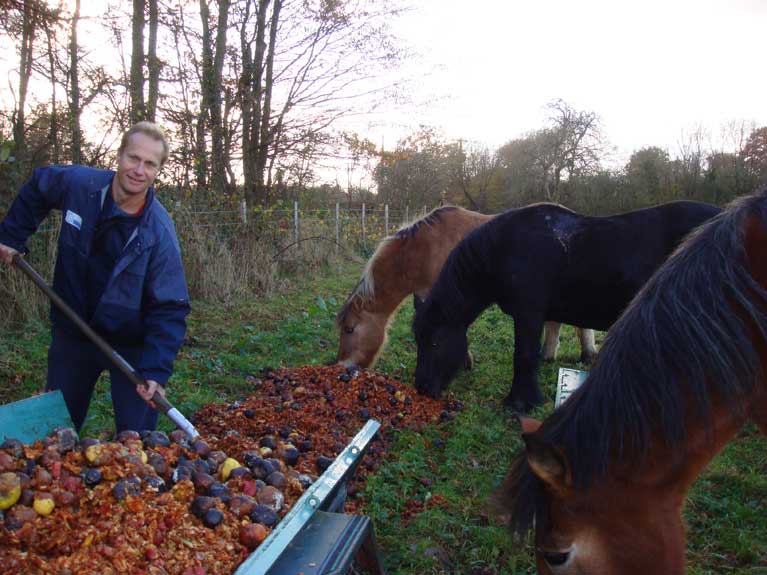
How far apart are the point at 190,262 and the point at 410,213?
13.9 meters

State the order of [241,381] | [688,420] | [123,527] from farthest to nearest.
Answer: [241,381] → [123,527] → [688,420]

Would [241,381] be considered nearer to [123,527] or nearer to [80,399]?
[80,399]

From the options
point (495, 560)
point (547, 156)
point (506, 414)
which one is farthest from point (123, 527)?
point (547, 156)

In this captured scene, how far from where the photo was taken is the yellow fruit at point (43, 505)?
1775mm

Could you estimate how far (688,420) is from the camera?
161cm

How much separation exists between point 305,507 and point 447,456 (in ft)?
6.69

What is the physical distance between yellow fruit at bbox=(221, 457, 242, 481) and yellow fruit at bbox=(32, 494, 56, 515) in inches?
25.1

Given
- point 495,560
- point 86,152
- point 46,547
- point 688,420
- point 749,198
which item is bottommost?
point 495,560

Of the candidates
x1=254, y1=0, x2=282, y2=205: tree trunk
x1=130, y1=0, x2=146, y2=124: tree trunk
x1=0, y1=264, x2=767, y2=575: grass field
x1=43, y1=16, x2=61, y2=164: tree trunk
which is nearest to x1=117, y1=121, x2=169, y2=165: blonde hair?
x1=0, y1=264, x2=767, y2=575: grass field

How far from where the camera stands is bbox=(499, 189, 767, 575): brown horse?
153cm

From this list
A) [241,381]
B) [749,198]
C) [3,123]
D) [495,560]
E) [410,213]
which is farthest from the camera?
[410,213]

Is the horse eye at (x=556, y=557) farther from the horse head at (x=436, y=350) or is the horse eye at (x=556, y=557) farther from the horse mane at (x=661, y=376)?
the horse head at (x=436, y=350)

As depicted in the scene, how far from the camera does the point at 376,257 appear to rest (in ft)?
20.3

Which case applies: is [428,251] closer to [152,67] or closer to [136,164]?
[136,164]
